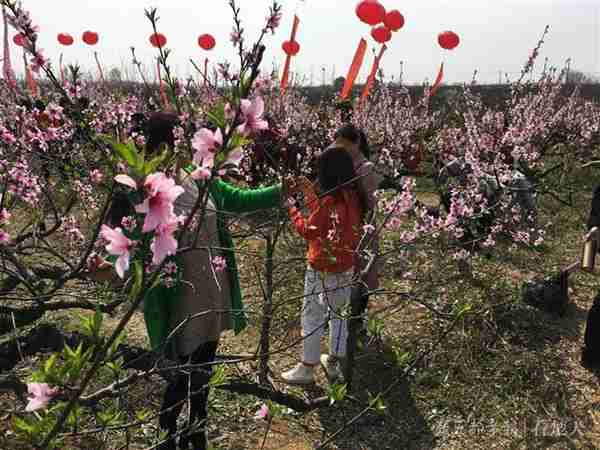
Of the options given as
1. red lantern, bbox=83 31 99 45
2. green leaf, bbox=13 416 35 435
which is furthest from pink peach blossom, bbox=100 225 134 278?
red lantern, bbox=83 31 99 45

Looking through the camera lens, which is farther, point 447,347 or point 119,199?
point 447,347

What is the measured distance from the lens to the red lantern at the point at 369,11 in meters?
7.54

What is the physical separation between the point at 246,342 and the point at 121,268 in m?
3.30

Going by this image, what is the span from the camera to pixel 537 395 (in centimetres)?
330

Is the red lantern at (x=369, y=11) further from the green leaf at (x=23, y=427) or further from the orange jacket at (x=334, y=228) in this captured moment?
the green leaf at (x=23, y=427)

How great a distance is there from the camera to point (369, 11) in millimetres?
7574

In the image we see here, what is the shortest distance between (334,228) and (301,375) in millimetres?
1128

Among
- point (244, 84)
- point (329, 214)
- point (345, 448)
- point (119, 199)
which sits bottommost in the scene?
point (345, 448)

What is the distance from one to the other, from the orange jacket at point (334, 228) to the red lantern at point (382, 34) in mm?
6260

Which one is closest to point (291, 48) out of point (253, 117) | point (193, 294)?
point (193, 294)

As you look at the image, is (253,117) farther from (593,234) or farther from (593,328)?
(593,328)

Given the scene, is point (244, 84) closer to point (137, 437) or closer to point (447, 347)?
point (137, 437)

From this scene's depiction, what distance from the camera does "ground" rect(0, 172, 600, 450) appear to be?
9.73 feet

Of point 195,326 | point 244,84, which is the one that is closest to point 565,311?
point 195,326
